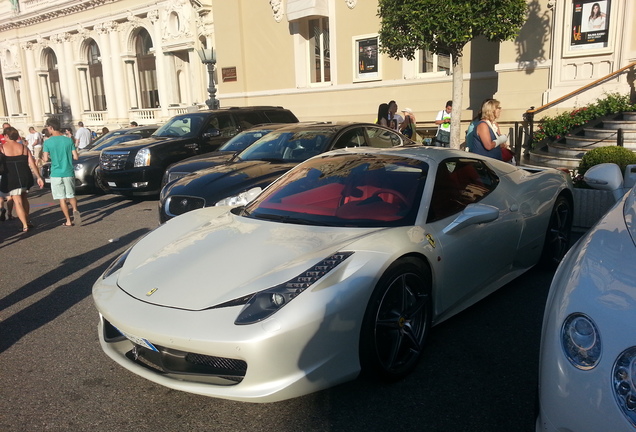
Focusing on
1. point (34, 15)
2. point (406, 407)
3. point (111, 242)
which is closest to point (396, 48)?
point (111, 242)

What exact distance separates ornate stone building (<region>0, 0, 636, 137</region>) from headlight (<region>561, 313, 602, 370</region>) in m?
10.6

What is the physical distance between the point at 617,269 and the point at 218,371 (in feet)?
6.12

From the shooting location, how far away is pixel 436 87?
16.2 metres

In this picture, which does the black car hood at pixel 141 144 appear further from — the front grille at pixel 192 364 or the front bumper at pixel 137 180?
the front grille at pixel 192 364

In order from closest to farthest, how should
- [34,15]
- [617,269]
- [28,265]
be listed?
[617,269] < [28,265] < [34,15]

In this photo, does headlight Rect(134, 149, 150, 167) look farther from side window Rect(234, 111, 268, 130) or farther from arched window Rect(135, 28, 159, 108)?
arched window Rect(135, 28, 159, 108)

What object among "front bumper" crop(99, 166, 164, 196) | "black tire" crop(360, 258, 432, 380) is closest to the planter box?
"black tire" crop(360, 258, 432, 380)

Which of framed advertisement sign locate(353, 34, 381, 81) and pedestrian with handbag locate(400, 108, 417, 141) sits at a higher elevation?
framed advertisement sign locate(353, 34, 381, 81)

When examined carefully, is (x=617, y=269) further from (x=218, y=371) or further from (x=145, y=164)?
(x=145, y=164)

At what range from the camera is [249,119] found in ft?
37.7

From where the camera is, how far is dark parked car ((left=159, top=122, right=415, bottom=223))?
633 cm

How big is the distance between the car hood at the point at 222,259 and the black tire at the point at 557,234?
239cm

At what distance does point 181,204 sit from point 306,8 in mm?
13721

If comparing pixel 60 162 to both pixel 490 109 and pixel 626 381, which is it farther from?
pixel 626 381
